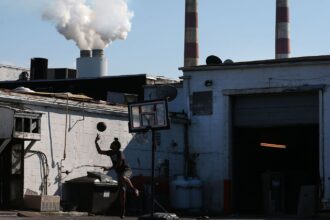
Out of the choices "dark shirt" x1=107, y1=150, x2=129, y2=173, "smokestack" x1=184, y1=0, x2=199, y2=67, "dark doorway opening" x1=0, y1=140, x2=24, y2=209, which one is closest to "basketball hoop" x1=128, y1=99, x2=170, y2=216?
"dark shirt" x1=107, y1=150, x2=129, y2=173

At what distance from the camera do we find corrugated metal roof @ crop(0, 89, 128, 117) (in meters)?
28.2

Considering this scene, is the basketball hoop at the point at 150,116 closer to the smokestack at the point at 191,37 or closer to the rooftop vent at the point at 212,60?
the rooftop vent at the point at 212,60

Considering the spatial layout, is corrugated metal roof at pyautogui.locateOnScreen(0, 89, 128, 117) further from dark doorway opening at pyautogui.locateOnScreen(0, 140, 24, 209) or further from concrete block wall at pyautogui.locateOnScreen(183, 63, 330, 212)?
concrete block wall at pyautogui.locateOnScreen(183, 63, 330, 212)

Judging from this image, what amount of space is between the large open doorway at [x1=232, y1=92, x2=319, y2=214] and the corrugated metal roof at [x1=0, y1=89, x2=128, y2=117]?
528 centimetres

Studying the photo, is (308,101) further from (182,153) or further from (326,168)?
(182,153)

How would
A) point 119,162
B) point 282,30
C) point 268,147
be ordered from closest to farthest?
point 119,162
point 268,147
point 282,30

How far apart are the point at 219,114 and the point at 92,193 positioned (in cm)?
839

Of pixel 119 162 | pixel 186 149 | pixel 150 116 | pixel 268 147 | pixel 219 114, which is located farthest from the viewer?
pixel 268 147

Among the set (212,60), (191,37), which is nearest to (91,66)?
(191,37)

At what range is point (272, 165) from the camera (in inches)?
1513

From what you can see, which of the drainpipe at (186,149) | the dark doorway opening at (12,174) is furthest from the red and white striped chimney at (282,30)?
the dark doorway opening at (12,174)

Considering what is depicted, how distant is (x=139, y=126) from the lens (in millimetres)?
19531

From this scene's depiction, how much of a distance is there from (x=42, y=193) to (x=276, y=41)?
37.5 m

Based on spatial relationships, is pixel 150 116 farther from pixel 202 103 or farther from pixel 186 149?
pixel 202 103
